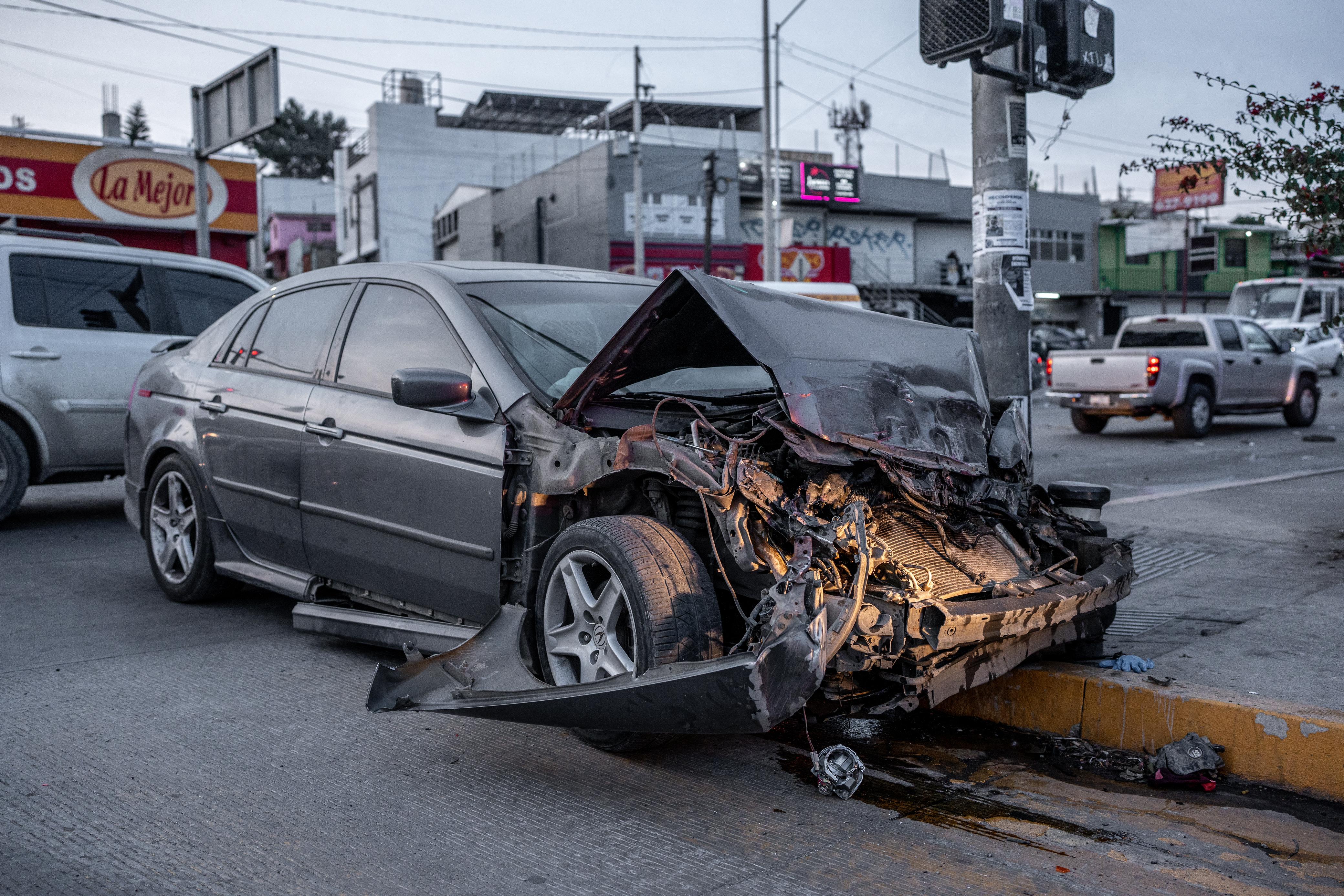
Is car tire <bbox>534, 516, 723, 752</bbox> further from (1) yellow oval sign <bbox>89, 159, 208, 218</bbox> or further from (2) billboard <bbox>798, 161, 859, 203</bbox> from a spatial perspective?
(2) billboard <bbox>798, 161, 859, 203</bbox>

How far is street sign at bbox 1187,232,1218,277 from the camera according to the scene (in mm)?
38281

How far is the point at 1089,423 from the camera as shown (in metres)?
15.7

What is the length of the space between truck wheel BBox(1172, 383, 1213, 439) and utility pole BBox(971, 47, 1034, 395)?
9.90 m

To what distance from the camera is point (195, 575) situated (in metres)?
5.42

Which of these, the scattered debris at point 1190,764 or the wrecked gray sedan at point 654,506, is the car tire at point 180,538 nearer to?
the wrecked gray sedan at point 654,506

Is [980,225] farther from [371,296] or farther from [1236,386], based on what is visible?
[1236,386]

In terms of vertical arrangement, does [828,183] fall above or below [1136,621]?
above

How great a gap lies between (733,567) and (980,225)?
10.5 ft

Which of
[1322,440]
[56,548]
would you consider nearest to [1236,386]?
[1322,440]

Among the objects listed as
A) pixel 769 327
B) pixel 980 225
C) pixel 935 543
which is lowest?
pixel 935 543

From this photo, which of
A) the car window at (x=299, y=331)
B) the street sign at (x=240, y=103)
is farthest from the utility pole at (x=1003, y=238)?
the street sign at (x=240, y=103)

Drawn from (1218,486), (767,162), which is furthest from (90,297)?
(767,162)

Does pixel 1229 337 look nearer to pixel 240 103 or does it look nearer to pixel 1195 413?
pixel 1195 413

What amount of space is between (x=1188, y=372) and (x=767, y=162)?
660 inches
